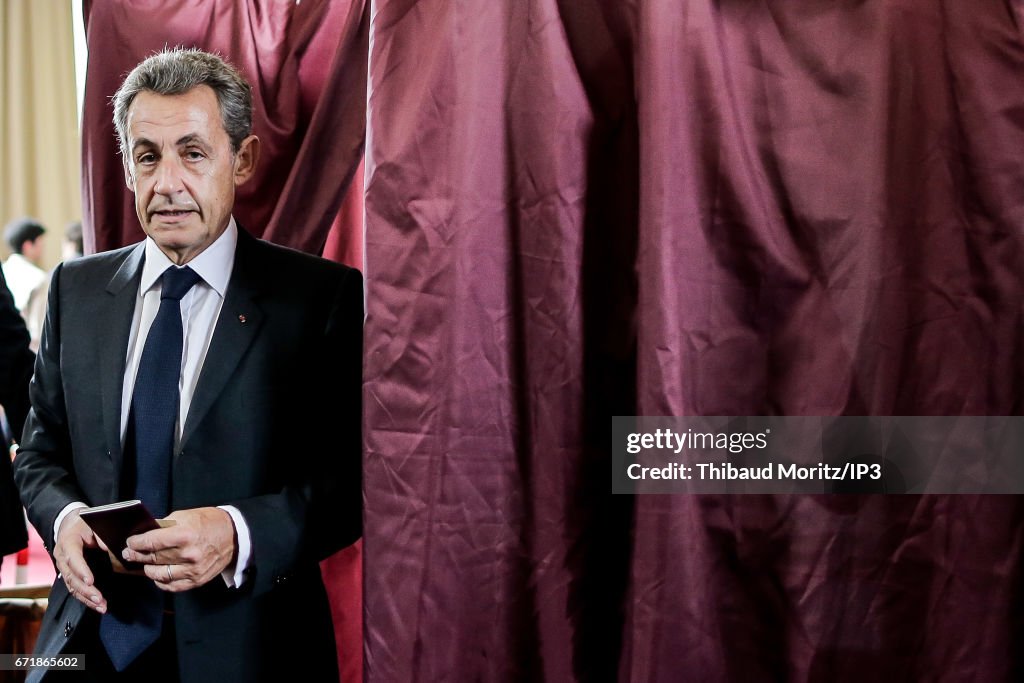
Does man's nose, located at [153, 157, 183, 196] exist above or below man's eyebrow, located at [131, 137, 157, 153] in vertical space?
below

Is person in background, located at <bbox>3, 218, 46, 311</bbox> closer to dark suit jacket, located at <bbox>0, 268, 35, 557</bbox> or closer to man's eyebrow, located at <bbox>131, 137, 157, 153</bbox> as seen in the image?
dark suit jacket, located at <bbox>0, 268, 35, 557</bbox>

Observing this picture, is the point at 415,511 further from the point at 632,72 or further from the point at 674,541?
the point at 632,72

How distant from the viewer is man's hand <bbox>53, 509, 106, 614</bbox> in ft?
3.60

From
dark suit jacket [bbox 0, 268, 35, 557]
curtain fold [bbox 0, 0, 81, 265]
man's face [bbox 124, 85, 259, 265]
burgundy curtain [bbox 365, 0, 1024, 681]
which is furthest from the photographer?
curtain fold [bbox 0, 0, 81, 265]

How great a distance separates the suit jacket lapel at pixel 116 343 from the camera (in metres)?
1.15

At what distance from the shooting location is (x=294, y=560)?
3.84ft

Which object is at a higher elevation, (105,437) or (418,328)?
(418,328)

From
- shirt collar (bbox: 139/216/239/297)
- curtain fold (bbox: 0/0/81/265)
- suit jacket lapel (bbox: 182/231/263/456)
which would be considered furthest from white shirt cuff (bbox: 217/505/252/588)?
curtain fold (bbox: 0/0/81/265)

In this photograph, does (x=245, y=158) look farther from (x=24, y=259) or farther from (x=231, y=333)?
(x=24, y=259)

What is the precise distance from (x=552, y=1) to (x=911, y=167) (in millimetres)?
479

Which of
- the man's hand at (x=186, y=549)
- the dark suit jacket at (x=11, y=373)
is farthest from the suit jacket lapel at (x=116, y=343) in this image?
the dark suit jacket at (x=11, y=373)

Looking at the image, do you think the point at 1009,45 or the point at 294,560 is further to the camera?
the point at 294,560

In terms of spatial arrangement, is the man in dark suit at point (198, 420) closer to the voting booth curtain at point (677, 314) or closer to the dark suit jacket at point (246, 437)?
the dark suit jacket at point (246, 437)

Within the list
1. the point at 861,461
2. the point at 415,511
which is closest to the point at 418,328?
the point at 415,511
